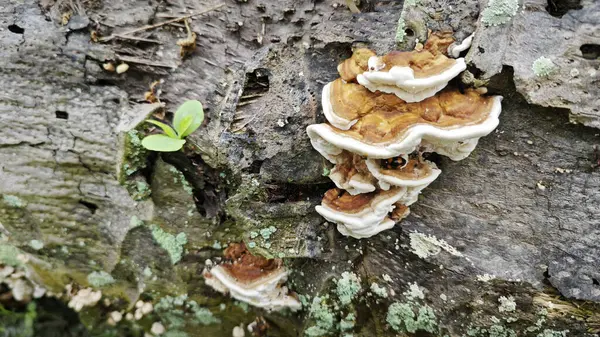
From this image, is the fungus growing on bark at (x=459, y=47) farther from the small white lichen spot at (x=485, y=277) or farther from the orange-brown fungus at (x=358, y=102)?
the small white lichen spot at (x=485, y=277)

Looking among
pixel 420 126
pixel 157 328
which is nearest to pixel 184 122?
pixel 420 126

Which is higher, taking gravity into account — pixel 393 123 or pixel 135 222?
pixel 393 123

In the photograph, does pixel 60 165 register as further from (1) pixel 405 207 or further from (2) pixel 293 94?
(1) pixel 405 207

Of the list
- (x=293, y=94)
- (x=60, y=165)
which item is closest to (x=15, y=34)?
(x=60, y=165)

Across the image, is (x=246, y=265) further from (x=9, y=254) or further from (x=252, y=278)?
(x=9, y=254)

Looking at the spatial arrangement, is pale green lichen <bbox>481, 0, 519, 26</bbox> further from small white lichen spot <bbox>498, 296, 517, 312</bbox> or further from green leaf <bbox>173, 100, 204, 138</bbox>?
green leaf <bbox>173, 100, 204, 138</bbox>

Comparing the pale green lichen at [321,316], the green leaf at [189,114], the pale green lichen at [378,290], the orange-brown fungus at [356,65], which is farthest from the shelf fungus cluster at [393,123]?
the pale green lichen at [321,316]
